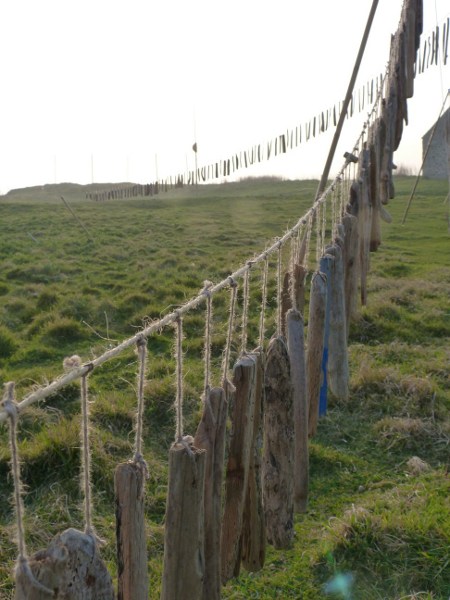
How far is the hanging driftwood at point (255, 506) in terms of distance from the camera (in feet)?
5.97

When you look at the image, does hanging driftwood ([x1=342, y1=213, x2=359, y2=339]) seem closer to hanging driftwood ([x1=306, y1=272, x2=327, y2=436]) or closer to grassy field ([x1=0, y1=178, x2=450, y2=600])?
hanging driftwood ([x1=306, y1=272, x2=327, y2=436])

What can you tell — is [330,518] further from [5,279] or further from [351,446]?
[5,279]

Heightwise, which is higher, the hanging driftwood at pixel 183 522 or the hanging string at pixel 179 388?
the hanging string at pixel 179 388

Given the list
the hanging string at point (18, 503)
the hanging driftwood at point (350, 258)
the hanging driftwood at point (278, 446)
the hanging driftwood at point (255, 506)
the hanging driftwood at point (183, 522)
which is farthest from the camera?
the hanging driftwood at point (350, 258)

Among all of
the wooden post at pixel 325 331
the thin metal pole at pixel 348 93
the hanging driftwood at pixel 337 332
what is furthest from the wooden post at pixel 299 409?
the thin metal pole at pixel 348 93

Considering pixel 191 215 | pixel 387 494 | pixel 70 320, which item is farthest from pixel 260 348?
pixel 191 215

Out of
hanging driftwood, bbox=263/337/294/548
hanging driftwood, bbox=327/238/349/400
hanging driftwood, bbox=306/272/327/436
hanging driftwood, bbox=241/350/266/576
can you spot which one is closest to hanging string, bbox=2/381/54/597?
hanging driftwood, bbox=241/350/266/576

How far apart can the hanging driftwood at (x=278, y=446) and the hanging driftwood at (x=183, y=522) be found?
2.04 ft

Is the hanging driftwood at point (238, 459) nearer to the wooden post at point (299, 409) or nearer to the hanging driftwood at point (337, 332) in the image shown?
the wooden post at point (299, 409)

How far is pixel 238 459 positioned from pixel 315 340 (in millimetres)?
860

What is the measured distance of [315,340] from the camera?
98.0 inches

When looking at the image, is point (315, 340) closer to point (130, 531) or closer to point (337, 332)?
point (337, 332)

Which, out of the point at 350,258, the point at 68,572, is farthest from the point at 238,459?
the point at 350,258

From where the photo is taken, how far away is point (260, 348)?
6.23 feet
